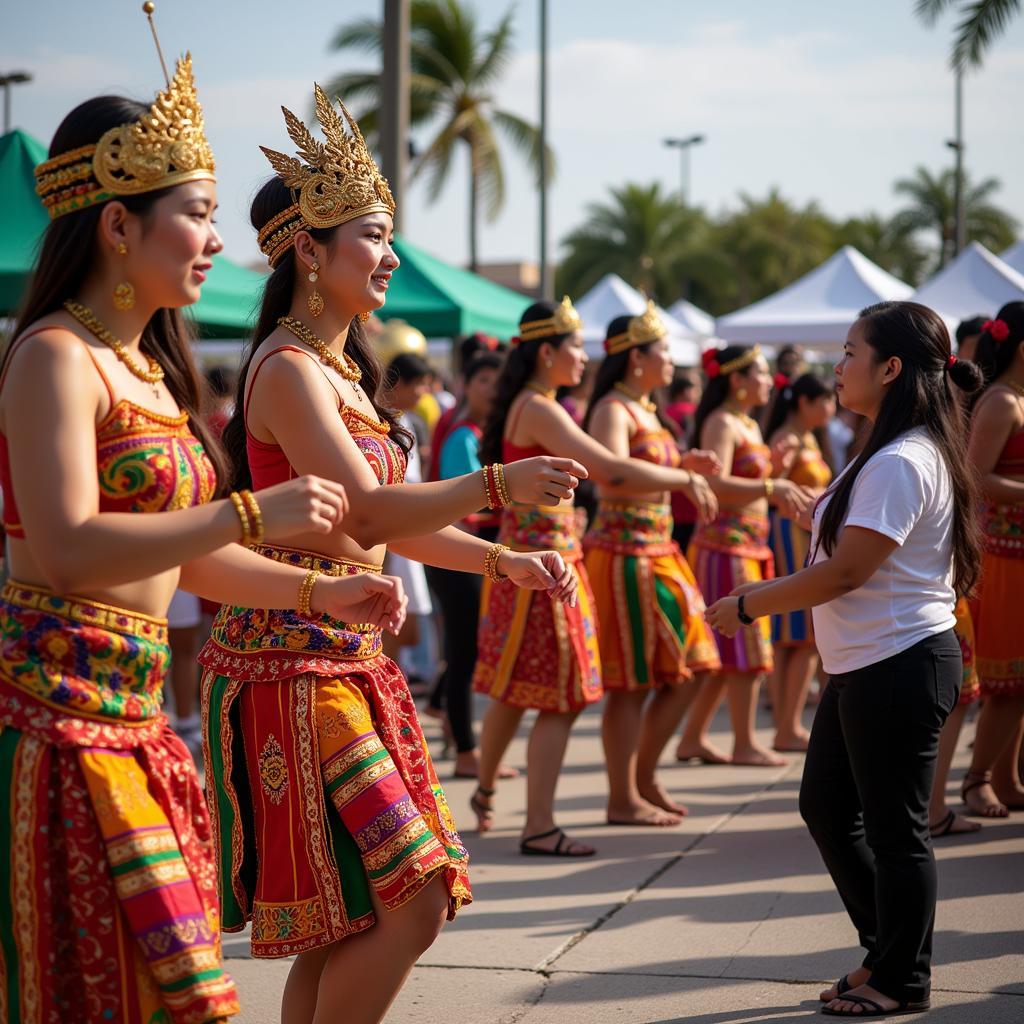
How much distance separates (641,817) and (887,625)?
2656 mm

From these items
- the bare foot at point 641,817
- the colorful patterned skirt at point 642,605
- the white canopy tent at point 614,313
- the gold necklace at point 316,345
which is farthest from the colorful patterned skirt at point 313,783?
the white canopy tent at point 614,313

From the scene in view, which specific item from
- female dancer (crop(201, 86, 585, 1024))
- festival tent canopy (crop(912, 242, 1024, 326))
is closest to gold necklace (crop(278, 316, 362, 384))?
female dancer (crop(201, 86, 585, 1024))

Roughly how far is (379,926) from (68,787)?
2.99 feet

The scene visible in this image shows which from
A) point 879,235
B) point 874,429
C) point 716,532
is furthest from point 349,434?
point 879,235

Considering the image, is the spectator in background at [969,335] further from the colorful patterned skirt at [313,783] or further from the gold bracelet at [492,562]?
the colorful patterned skirt at [313,783]

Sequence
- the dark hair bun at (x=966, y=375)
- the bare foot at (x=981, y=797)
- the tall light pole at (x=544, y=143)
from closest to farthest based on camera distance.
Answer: the dark hair bun at (x=966, y=375) < the bare foot at (x=981, y=797) < the tall light pole at (x=544, y=143)

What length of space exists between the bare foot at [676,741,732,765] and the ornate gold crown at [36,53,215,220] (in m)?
5.52

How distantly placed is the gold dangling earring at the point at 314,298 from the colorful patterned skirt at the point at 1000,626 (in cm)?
350

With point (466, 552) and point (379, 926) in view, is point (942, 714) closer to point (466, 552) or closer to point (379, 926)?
point (466, 552)

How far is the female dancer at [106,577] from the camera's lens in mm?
2117

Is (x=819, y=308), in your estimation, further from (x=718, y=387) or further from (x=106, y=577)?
(x=106, y=577)

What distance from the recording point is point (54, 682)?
2150mm

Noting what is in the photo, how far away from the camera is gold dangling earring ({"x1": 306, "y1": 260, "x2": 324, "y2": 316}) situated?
10.2 feet

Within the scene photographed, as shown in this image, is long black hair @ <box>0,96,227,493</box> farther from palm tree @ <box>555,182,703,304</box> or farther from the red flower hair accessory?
palm tree @ <box>555,182,703,304</box>
